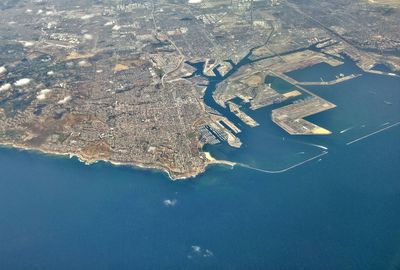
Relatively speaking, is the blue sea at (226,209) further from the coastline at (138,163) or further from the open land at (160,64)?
the open land at (160,64)

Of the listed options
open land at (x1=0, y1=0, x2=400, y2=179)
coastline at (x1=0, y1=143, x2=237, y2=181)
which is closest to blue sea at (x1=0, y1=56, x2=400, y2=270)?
coastline at (x1=0, y1=143, x2=237, y2=181)

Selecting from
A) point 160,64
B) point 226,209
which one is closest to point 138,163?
point 226,209

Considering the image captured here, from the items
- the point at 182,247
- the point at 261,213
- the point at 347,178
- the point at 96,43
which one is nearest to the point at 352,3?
the point at 96,43

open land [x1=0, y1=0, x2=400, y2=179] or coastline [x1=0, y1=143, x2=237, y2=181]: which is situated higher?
open land [x1=0, y1=0, x2=400, y2=179]

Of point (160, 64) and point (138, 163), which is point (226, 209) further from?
point (160, 64)

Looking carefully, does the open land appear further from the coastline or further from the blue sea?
the blue sea

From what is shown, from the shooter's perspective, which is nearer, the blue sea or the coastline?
the blue sea

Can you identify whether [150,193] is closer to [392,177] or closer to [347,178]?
[347,178]


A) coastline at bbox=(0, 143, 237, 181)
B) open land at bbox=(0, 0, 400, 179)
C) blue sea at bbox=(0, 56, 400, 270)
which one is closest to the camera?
blue sea at bbox=(0, 56, 400, 270)

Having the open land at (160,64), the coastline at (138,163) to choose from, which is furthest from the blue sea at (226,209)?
the open land at (160,64)
